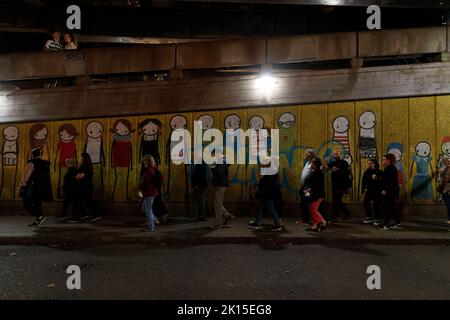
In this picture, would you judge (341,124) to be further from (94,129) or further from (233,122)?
(94,129)

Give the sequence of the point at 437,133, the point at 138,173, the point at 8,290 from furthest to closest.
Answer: the point at 138,173 < the point at 437,133 < the point at 8,290

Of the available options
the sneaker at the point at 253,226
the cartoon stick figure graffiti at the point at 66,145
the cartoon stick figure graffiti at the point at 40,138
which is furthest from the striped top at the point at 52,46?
the sneaker at the point at 253,226

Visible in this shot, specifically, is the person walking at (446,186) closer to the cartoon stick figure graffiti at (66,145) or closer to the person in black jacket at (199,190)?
the person in black jacket at (199,190)

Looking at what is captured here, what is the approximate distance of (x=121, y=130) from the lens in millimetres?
11578

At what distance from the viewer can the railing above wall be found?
1106 centimetres

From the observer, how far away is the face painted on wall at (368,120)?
1080 centimetres

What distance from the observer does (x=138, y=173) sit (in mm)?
11469

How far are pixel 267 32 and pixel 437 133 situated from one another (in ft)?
22.7

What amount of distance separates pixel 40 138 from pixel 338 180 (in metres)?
8.83

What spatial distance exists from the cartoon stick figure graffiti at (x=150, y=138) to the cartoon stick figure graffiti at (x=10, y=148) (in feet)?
13.0

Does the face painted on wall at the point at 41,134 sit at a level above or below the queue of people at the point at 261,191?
above

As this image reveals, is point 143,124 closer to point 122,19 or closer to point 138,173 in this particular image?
point 138,173

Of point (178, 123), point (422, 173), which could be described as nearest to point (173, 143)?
point (178, 123)

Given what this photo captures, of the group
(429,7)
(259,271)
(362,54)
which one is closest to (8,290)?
(259,271)
